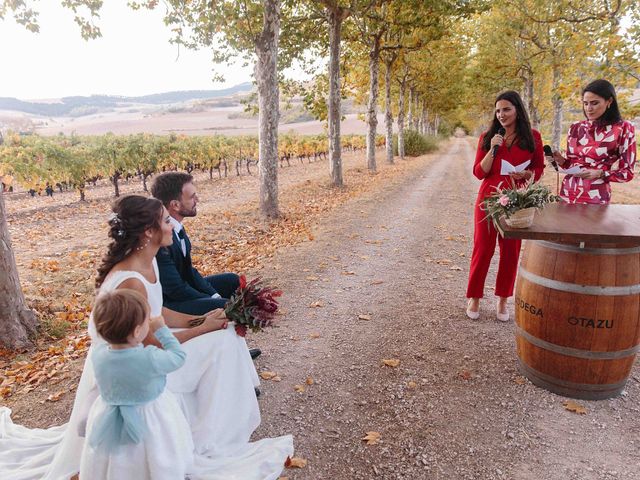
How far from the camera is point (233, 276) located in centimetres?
409

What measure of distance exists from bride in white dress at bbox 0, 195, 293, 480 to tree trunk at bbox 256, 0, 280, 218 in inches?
291

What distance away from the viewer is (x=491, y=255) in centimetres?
466

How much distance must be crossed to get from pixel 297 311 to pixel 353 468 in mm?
2659

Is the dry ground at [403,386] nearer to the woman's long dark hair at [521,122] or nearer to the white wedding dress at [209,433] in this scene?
the white wedding dress at [209,433]

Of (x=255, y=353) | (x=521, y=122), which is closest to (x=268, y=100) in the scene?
(x=521, y=122)

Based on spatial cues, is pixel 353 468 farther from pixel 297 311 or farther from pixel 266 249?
pixel 266 249

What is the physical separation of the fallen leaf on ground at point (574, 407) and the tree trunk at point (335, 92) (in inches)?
493

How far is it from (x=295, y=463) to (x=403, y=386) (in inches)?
51.1

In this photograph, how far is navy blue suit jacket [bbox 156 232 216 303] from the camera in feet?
10.6

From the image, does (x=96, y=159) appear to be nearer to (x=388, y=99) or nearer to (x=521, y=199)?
(x=388, y=99)

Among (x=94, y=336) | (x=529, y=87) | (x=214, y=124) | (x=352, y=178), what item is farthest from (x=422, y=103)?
(x=214, y=124)

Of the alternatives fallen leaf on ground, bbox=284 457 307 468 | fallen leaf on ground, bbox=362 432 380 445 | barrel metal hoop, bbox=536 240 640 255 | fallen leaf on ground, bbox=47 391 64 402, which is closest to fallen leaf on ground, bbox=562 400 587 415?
barrel metal hoop, bbox=536 240 640 255

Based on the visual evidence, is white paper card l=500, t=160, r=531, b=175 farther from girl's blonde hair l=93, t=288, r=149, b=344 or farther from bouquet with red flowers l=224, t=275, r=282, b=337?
girl's blonde hair l=93, t=288, r=149, b=344

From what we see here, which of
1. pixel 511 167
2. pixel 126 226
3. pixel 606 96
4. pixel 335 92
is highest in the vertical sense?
pixel 335 92
